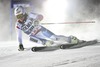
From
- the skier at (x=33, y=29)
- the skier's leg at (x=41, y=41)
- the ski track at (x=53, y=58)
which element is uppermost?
the skier at (x=33, y=29)

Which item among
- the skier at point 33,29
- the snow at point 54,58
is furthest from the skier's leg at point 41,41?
the snow at point 54,58

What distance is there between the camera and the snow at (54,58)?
5.57 meters

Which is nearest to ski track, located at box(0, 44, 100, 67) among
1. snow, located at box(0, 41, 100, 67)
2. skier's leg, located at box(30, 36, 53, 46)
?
snow, located at box(0, 41, 100, 67)

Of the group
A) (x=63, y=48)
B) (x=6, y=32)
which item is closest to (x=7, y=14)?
(x=6, y=32)

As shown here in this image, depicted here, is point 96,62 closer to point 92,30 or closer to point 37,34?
point 37,34

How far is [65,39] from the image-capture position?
25.1 feet

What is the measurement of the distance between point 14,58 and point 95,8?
16.5 feet

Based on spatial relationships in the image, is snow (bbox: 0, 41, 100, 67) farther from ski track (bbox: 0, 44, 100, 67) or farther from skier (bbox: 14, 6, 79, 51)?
skier (bbox: 14, 6, 79, 51)

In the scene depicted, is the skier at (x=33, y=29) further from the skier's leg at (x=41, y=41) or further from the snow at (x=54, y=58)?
the snow at (x=54, y=58)

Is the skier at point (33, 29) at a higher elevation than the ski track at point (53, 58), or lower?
higher

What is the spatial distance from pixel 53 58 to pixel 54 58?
0.9 inches

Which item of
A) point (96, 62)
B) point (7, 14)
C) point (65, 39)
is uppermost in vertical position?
point (7, 14)

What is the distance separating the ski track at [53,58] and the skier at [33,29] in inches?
21.2

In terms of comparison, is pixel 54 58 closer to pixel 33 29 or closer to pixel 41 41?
pixel 41 41
